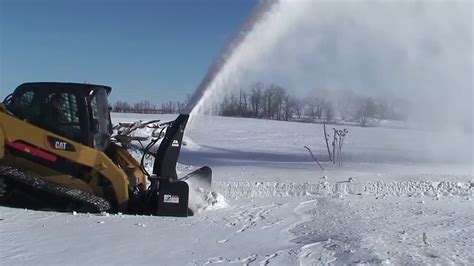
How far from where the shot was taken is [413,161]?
20375 mm

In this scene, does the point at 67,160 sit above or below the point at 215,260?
above

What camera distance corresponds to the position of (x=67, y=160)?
866 cm

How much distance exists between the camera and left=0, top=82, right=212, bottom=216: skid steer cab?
27.9 feet

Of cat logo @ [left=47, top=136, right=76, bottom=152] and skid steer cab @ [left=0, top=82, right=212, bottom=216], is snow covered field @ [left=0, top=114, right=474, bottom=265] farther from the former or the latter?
cat logo @ [left=47, top=136, right=76, bottom=152]

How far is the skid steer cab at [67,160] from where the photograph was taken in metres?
8.50

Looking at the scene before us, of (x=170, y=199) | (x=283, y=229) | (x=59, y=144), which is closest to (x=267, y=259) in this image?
(x=283, y=229)

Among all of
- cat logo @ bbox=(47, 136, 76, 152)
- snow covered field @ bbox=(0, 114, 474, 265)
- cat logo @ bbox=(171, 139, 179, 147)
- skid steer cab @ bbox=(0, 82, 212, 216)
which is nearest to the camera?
snow covered field @ bbox=(0, 114, 474, 265)

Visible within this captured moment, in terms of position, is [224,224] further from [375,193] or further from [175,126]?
[375,193]

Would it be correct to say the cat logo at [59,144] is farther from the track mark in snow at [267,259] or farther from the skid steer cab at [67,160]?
the track mark in snow at [267,259]

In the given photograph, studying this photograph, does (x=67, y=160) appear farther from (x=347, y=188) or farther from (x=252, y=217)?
(x=347, y=188)

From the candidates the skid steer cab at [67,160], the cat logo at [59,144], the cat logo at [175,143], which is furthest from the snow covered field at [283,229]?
the cat logo at [59,144]

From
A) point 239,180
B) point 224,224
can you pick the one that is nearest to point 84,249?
point 224,224

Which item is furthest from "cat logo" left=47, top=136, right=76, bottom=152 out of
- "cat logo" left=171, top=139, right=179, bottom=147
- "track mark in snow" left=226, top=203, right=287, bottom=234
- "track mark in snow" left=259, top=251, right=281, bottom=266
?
"track mark in snow" left=259, top=251, right=281, bottom=266

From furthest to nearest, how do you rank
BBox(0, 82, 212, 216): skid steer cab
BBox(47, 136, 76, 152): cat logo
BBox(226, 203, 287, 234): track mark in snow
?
BBox(47, 136, 76, 152): cat logo < BBox(0, 82, 212, 216): skid steer cab < BBox(226, 203, 287, 234): track mark in snow
